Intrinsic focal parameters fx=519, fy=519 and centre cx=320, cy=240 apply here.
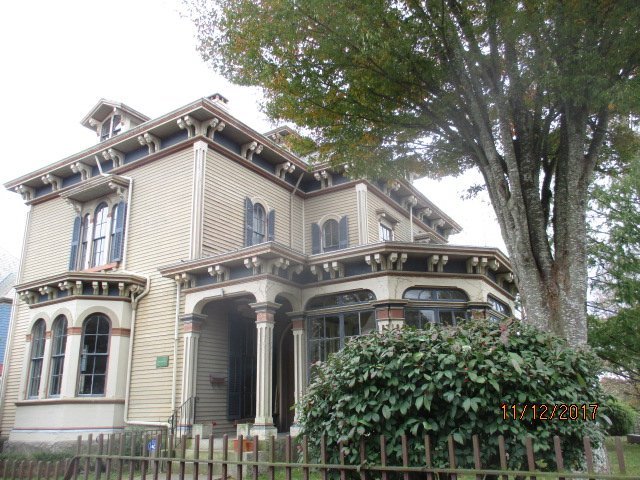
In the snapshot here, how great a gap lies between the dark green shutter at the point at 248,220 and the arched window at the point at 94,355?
4.81 m

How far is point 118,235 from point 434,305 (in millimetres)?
10246

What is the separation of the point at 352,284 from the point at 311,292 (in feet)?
4.03

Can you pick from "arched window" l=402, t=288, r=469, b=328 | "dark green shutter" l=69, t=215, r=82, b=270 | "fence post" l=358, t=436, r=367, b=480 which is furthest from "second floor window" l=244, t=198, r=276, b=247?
"fence post" l=358, t=436, r=367, b=480

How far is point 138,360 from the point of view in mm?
14812

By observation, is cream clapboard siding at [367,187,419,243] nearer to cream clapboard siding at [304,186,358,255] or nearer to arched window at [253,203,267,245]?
cream clapboard siding at [304,186,358,255]

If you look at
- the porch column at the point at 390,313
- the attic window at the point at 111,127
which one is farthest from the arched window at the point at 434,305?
the attic window at the point at 111,127

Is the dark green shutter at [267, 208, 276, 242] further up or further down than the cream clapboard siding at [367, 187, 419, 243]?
further down

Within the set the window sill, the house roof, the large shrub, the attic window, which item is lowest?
the large shrub

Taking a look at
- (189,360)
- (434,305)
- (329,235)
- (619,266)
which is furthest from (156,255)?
(619,266)

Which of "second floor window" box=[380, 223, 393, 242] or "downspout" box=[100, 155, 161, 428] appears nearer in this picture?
"downspout" box=[100, 155, 161, 428]

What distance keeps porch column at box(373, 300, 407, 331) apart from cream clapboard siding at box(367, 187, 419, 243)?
17.3ft

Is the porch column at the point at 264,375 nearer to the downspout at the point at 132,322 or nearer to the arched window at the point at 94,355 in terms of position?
the downspout at the point at 132,322

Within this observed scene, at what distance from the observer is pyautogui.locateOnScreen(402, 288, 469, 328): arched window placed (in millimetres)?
13391

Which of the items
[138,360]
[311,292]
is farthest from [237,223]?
[138,360]
